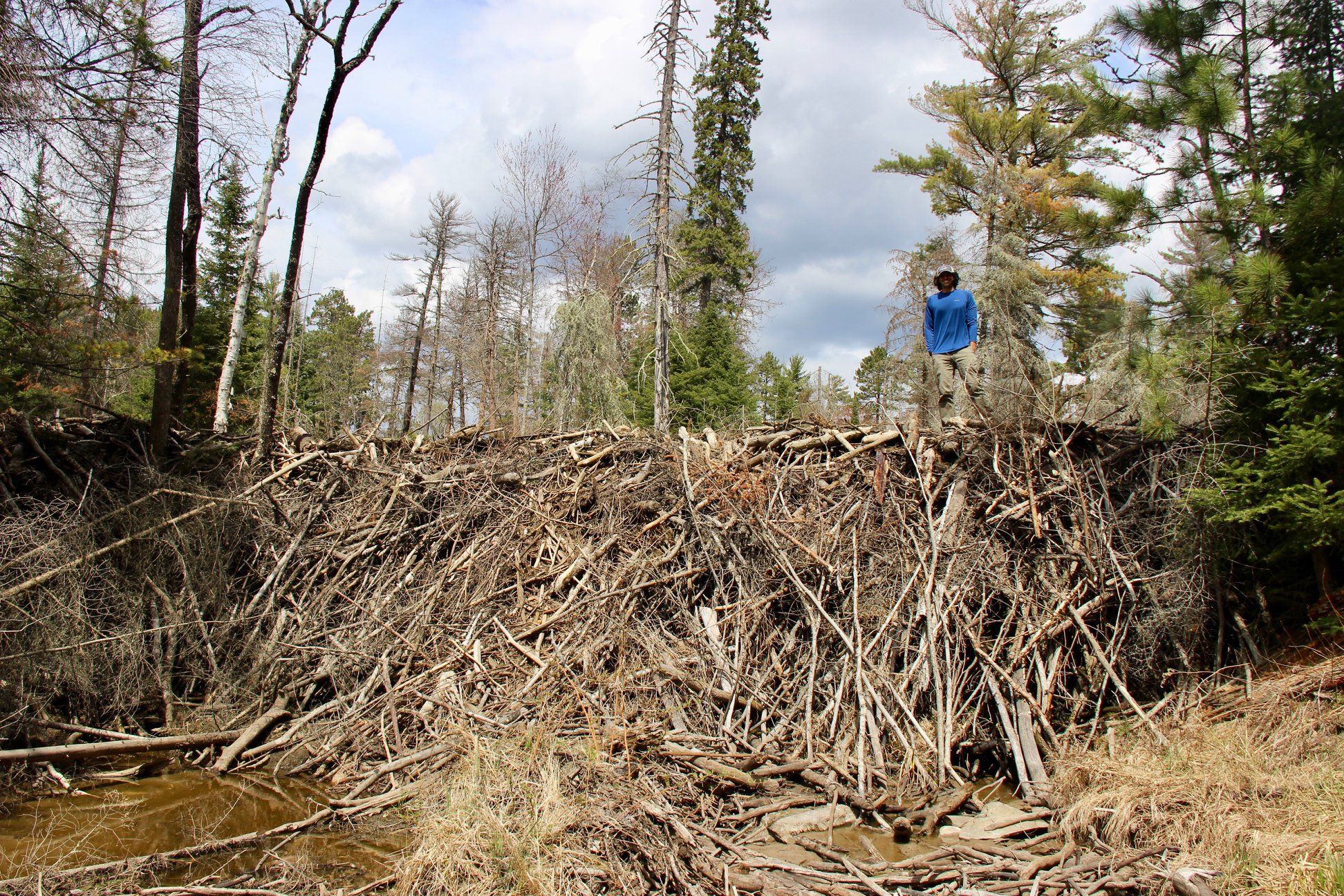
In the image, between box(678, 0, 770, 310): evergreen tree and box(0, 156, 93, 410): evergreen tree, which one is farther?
box(678, 0, 770, 310): evergreen tree

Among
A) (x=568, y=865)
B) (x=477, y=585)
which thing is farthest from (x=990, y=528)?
(x=477, y=585)

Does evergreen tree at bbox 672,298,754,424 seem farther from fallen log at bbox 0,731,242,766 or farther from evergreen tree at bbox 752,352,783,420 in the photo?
fallen log at bbox 0,731,242,766

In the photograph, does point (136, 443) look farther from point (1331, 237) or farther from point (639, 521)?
point (1331, 237)

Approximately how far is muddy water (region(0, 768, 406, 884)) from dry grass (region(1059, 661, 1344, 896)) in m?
4.09

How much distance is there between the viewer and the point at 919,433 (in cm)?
629

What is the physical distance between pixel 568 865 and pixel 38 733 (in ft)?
14.7

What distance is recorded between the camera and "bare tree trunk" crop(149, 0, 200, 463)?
7234 millimetres

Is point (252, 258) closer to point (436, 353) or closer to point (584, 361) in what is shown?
point (584, 361)

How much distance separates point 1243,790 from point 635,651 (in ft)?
12.8

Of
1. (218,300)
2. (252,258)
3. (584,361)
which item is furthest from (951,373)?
(218,300)

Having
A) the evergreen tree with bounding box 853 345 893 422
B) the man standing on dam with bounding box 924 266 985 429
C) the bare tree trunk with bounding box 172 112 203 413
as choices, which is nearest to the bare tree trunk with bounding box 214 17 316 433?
the bare tree trunk with bounding box 172 112 203 413

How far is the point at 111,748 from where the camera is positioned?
507 centimetres

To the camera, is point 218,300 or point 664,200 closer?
point 664,200

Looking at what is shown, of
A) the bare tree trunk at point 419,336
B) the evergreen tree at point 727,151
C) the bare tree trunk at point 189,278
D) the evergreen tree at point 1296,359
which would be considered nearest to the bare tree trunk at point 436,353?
the bare tree trunk at point 419,336
